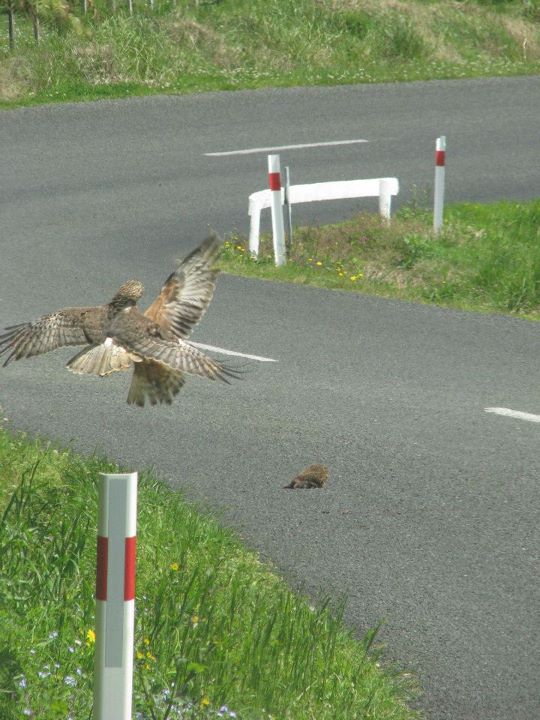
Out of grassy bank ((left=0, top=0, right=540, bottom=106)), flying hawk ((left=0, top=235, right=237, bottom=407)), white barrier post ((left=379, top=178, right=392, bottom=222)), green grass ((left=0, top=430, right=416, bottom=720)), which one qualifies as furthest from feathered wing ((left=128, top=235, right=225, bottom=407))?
grassy bank ((left=0, top=0, right=540, bottom=106))

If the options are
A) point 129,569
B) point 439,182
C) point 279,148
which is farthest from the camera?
point 279,148

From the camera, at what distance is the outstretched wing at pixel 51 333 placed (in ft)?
19.3

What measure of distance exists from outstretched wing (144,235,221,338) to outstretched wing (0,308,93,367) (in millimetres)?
410

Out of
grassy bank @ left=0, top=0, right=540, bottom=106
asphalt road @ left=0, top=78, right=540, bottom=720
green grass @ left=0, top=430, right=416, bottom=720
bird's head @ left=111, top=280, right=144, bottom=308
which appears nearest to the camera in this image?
green grass @ left=0, top=430, right=416, bottom=720

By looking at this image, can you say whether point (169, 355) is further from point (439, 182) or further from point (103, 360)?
point (439, 182)

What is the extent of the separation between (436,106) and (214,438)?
47.0 ft

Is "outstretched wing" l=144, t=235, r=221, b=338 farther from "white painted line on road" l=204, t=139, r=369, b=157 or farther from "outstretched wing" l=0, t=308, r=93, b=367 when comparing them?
"white painted line on road" l=204, t=139, r=369, b=157

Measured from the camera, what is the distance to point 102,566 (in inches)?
154

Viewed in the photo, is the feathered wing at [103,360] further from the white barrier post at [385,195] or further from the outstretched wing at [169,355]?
the white barrier post at [385,195]

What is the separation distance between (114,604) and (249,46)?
2046 centimetres

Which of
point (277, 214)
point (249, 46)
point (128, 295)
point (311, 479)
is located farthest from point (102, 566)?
point (249, 46)

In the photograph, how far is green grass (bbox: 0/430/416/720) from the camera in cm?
484

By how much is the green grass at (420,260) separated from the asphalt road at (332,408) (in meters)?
0.53

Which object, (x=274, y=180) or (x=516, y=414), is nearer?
(x=516, y=414)
